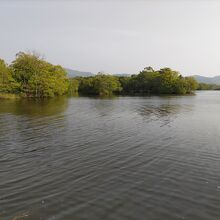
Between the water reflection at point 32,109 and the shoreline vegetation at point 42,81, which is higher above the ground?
the shoreline vegetation at point 42,81

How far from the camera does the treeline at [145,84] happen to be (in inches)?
5138

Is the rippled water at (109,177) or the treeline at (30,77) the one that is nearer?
the rippled water at (109,177)

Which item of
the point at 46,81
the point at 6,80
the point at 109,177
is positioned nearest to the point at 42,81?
the point at 46,81

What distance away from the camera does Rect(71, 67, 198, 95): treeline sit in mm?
130500

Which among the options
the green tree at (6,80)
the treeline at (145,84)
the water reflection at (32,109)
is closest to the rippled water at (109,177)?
the water reflection at (32,109)

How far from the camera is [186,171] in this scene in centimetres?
1209

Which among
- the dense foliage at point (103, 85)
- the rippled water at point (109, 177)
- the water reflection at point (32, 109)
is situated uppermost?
the dense foliage at point (103, 85)

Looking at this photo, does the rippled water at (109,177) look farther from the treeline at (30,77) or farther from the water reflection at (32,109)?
the treeline at (30,77)

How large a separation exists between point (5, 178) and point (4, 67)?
71719 millimetres

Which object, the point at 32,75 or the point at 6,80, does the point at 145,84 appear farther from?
the point at 6,80

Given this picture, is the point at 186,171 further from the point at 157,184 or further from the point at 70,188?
the point at 70,188

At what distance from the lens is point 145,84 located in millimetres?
151625

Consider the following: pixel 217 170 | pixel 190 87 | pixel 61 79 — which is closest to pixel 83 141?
pixel 217 170

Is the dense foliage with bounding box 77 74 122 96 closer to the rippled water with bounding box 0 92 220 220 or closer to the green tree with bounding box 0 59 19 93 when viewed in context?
the green tree with bounding box 0 59 19 93
